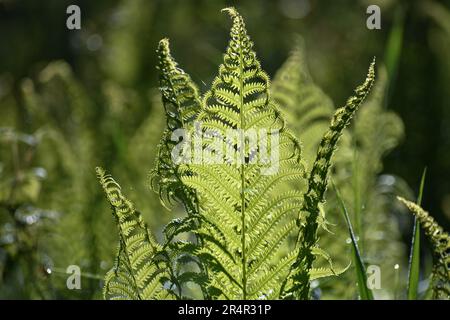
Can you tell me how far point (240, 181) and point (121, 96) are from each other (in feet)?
8.08

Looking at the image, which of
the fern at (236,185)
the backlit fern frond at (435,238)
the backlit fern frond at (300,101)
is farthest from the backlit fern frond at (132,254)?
the backlit fern frond at (300,101)

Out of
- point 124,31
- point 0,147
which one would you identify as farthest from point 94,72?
point 0,147

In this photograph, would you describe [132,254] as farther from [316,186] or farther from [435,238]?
[435,238]

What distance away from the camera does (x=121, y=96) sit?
4070mm

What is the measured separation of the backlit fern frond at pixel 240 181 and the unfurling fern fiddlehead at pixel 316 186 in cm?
3

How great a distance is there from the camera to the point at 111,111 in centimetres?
340

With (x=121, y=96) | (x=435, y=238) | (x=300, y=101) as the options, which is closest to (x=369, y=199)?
(x=300, y=101)

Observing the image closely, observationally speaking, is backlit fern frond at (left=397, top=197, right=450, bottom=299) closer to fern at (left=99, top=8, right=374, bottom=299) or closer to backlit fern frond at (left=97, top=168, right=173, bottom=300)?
fern at (left=99, top=8, right=374, bottom=299)

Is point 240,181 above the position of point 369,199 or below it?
below

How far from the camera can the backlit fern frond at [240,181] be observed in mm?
1655

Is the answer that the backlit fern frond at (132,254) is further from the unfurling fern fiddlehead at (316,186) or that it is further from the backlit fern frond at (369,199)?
the backlit fern frond at (369,199)

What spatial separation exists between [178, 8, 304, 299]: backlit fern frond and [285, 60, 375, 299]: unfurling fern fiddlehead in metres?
0.03
